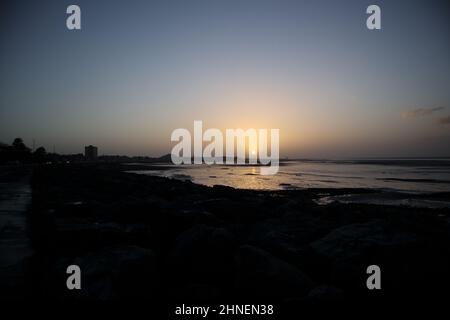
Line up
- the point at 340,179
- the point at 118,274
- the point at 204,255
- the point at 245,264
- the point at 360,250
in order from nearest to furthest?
1. the point at 118,274
2. the point at 245,264
3. the point at 360,250
4. the point at 204,255
5. the point at 340,179

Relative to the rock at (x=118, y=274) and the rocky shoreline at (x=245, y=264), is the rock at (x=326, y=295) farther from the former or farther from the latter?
the rock at (x=118, y=274)

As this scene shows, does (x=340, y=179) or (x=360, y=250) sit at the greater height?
(x=360, y=250)

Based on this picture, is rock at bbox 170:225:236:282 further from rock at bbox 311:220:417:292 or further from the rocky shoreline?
rock at bbox 311:220:417:292

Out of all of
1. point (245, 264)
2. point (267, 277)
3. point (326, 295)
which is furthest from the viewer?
point (245, 264)

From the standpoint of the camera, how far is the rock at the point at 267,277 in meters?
4.34

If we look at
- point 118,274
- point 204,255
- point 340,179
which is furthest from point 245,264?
point 340,179

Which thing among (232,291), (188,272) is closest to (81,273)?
(188,272)

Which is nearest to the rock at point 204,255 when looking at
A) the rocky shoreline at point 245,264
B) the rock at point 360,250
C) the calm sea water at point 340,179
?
the rocky shoreline at point 245,264

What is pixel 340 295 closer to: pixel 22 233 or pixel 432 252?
pixel 432 252

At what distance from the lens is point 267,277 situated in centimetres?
448

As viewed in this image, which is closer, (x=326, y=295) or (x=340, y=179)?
(x=326, y=295)

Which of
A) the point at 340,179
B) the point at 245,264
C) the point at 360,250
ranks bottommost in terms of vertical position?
the point at 340,179

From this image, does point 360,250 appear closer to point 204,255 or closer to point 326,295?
point 326,295

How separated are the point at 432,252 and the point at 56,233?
6644mm
